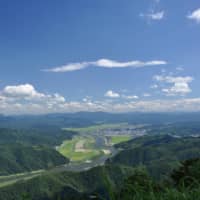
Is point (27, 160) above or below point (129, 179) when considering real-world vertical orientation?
below

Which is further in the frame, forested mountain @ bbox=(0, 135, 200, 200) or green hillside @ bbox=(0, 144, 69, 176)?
green hillside @ bbox=(0, 144, 69, 176)

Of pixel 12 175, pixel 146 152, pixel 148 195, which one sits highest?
pixel 148 195

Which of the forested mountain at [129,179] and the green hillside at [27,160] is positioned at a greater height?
the forested mountain at [129,179]

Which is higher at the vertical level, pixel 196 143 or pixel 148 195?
pixel 148 195

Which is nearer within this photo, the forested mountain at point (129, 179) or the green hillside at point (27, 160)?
the forested mountain at point (129, 179)

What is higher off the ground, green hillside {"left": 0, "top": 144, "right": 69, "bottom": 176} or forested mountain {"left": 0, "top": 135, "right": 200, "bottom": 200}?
forested mountain {"left": 0, "top": 135, "right": 200, "bottom": 200}

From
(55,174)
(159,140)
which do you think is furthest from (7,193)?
(159,140)

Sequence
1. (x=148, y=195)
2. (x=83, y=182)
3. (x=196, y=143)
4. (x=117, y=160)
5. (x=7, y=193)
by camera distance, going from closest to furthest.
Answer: (x=148, y=195) < (x=7, y=193) < (x=83, y=182) < (x=117, y=160) < (x=196, y=143)

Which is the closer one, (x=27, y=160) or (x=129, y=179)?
(x=129, y=179)

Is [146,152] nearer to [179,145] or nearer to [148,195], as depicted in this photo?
[179,145]

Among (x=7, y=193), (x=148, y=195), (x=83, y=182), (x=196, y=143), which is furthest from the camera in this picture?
(x=196, y=143)

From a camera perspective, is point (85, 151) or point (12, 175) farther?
point (85, 151)
